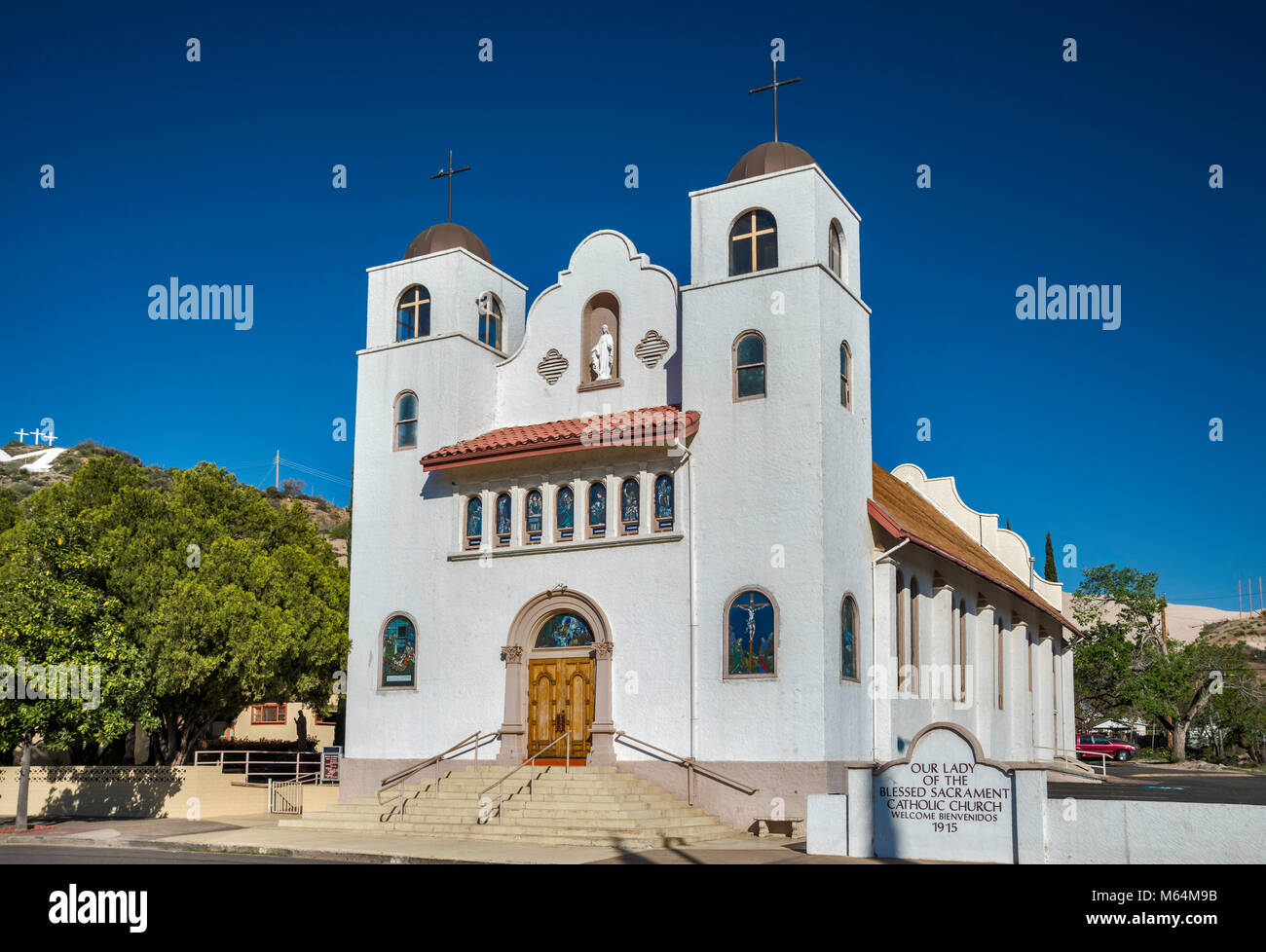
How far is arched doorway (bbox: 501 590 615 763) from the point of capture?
2427 cm

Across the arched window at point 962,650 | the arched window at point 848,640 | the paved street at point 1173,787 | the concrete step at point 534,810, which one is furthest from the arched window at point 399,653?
the paved street at point 1173,787

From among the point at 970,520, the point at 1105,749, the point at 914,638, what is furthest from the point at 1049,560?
the point at 914,638

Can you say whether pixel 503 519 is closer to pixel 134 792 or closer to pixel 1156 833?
pixel 134 792

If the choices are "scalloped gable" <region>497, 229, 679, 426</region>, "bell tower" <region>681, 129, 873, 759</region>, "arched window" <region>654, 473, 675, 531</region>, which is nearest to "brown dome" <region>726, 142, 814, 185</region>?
"bell tower" <region>681, 129, 873, 759</region>

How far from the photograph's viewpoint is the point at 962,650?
2978cm

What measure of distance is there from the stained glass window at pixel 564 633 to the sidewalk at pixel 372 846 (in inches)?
196

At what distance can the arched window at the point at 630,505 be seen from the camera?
972 inches

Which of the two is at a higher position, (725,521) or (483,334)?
(483,334)

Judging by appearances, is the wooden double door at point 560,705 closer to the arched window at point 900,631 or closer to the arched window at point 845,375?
the arched window at point 900,631

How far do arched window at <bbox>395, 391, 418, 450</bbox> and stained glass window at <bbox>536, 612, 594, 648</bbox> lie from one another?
5.50 m

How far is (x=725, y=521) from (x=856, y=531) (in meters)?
2.76
